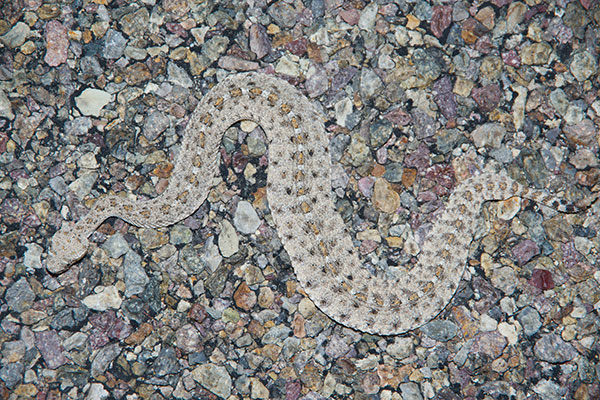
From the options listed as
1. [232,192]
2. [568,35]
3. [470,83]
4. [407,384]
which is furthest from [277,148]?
[568,35]

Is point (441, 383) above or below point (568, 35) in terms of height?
below

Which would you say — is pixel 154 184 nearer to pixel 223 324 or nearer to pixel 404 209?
pixel 223 324

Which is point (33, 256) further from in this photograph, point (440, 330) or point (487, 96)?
point (487, 96)

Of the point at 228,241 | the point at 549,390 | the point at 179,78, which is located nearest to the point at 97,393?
the point at 228,241

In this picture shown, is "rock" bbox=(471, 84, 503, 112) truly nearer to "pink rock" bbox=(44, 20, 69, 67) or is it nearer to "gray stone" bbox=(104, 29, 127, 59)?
"gray stone" bbox=(104, 29, 127, 59)

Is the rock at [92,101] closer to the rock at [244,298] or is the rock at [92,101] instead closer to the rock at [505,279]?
the rock at [244,298]
